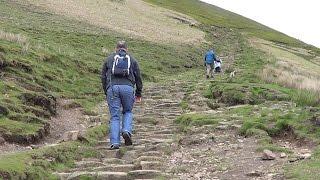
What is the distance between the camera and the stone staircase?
11269 millimetres

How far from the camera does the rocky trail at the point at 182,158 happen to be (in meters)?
11.1

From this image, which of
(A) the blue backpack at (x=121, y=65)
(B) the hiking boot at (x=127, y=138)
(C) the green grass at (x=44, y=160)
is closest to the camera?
(C) the green grass at (x=44, y=160)

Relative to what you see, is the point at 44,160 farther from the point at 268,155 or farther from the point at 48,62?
the point at 48,62

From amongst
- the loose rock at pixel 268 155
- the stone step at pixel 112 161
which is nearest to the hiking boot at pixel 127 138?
the stone step at pixel 112 161

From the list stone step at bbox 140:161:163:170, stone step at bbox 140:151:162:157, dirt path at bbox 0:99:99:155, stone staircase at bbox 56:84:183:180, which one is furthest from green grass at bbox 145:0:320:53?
stone step at bbox 140:161:163:170

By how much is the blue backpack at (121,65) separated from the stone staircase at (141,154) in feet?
6.16

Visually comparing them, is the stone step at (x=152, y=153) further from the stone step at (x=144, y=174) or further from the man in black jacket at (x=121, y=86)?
the stone step at (x=144, y=174)

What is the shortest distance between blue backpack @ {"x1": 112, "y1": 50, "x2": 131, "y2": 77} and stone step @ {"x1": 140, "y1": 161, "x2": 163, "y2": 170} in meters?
3.27

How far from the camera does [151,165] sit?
39.4 ft

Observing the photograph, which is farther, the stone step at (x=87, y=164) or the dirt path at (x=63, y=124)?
the dirt path at (x=63, y=124)

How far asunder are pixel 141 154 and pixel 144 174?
6.65 ft

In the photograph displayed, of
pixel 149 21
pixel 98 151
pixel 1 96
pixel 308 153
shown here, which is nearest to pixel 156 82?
pixel 1 96

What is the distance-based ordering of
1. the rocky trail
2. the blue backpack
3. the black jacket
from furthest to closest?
the black jacket → the blue backpack → the rocky trail

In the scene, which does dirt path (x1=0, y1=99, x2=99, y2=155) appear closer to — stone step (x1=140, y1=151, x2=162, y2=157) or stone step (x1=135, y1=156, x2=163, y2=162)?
stone step (x1=140, y1=151, x2=162, y2=157)
